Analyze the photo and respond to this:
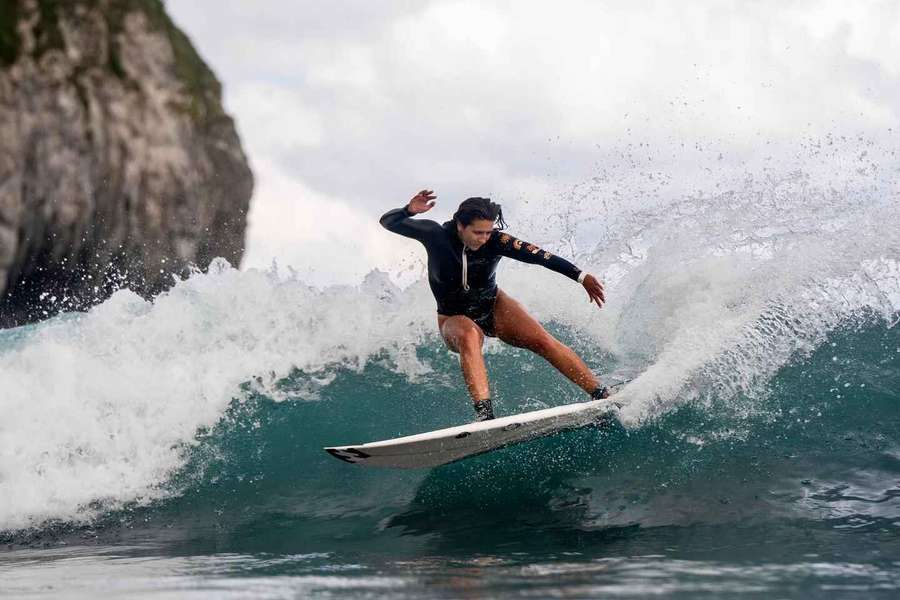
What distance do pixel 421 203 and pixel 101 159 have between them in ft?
76.5

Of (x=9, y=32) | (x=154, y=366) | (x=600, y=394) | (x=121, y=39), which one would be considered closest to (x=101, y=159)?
(x=9, y=32)

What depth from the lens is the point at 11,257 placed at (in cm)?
2305

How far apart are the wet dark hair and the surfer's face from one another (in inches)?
0.8

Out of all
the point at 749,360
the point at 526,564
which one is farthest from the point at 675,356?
the point at 526,564

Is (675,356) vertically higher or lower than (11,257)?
lower

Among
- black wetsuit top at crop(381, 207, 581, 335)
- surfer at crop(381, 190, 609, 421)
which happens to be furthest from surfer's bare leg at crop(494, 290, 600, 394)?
black wetsuit top at crop(381, 207, 581, 335)

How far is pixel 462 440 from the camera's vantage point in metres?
5.22

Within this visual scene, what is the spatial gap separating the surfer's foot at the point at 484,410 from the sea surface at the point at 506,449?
0.53 meters

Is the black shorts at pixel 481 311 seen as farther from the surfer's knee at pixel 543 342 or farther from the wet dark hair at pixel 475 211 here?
the wet dark hair at pixel 475 211

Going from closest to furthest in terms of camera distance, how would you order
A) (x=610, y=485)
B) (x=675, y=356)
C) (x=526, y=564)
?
(x=526, y=564)
(x=610, y=485)
(x=675, y=356)

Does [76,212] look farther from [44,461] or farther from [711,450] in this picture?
[711,450]

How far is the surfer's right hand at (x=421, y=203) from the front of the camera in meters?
5.65

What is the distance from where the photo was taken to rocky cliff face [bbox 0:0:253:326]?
80.4 feet

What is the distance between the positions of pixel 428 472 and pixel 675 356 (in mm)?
1853
